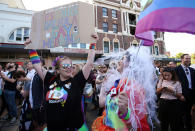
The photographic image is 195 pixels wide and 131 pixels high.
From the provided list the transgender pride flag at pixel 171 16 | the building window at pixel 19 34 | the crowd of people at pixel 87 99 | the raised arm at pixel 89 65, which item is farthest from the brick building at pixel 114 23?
the transgender pride flag at pixel 171 16

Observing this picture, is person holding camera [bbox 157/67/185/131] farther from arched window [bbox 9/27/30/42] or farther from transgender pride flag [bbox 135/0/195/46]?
arched window [bbox 9/27/30/42]

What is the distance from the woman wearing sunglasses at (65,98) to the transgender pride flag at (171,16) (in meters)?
0.90

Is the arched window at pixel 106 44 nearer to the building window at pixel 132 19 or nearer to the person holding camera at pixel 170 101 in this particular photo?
the building window at pixel 132 19

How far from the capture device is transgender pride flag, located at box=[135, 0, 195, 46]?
0.97 m

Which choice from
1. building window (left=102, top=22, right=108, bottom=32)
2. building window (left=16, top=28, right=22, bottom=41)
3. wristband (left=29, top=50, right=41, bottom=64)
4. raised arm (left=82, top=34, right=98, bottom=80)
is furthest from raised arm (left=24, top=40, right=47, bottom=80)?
building window (left=102, top=22, right=108, bottom=32)

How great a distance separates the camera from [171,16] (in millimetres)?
1033

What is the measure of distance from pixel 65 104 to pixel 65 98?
0.24 feet

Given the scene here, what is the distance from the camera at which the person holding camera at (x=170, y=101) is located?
2465 millimetres

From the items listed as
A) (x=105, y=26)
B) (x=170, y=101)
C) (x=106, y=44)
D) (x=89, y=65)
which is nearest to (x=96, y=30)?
(x=105, y=26)

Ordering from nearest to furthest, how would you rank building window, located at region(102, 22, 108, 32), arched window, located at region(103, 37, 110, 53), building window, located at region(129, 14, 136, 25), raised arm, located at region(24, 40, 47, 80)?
raised arm, located at region(24, 40, 47, 80)
arched window, located at region(103, 37, 110, 53)
building window, located at region(102, 22, 108, 32)
building window, located at region(129, 14, 136, 25)

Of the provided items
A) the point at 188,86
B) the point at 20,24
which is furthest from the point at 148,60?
the point at 20,24

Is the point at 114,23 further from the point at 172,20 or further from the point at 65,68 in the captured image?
the point at 172,20

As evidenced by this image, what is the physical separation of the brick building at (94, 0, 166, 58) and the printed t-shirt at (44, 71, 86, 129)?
15.3 metres

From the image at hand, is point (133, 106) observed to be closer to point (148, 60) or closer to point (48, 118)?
Result: point (148, 60)
